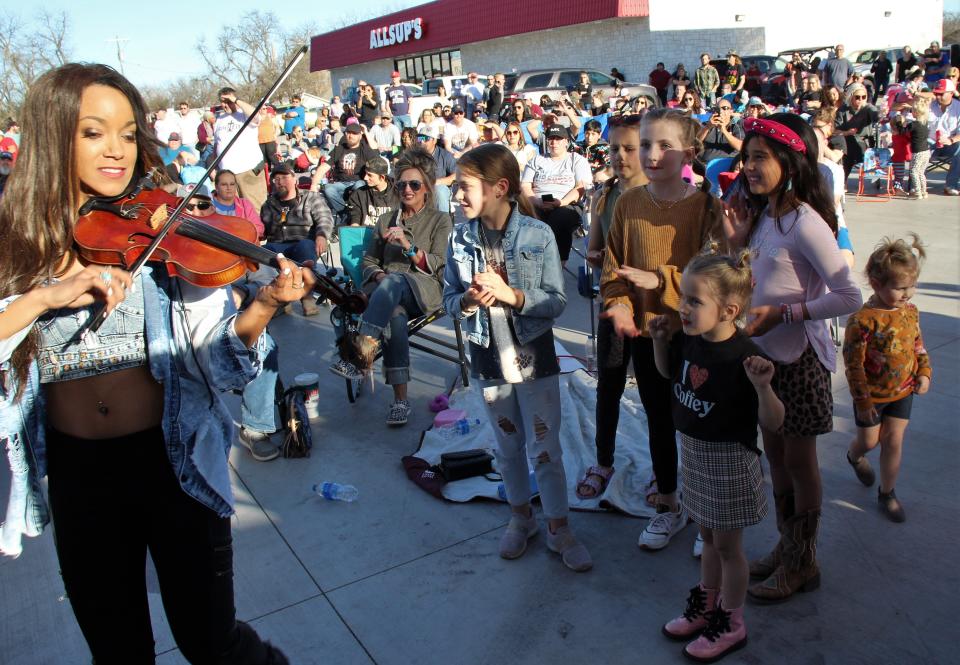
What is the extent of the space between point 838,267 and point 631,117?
1428 mm

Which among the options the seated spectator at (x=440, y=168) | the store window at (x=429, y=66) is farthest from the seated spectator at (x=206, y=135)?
the store window at (x=429, y=66)

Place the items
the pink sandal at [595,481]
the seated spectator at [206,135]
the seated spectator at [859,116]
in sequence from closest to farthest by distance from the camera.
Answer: the pink sandal at [595,481]
the seated spectator at [859,116]
the seated spectator at [206,135]

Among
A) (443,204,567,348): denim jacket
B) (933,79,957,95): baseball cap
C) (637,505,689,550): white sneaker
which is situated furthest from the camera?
(933,79,957,95): baseball cap

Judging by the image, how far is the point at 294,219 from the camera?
730 cm

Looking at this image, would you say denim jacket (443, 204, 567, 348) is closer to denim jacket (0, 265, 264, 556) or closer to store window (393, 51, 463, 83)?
denim jacket (0, 265, 264, 556)

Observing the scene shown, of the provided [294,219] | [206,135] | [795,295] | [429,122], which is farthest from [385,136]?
[795,295]

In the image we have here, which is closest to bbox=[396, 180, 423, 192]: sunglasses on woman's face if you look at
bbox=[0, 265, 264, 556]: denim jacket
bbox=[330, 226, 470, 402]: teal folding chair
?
bbox=[330, 226, 470, 402]: teal folding chair

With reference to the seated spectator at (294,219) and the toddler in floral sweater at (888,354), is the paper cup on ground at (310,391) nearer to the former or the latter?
the seated spectator at (294,219)

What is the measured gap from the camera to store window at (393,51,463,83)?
1330 inches

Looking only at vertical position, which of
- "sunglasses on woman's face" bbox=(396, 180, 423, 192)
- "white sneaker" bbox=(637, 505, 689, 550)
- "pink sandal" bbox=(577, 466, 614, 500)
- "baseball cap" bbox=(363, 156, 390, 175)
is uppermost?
"baseball cap" bbox=(363, 156, 390, 175)

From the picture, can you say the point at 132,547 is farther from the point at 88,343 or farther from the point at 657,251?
the point at 657,251

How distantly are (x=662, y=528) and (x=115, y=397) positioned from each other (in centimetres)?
233

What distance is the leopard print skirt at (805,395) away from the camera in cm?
269

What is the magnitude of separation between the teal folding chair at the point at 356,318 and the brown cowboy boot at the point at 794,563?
2.64 meters
